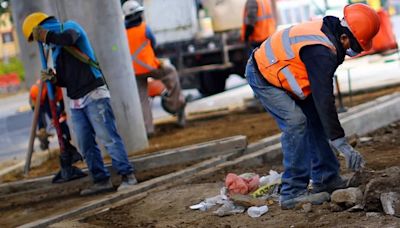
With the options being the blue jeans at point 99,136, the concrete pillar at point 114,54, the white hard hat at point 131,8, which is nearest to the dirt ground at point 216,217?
the blue jeans at point 99,136

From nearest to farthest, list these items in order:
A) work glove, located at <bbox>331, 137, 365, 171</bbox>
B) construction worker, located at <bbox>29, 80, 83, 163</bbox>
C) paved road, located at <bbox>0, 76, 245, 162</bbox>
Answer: work glove, located at <bbox>331, 137, 365, 171</bbox>, construction worker, located at <bbox>29, 80, 83, 163</bbox>, paved road, located at <bbox>0, 76, 245, 162</bbox>

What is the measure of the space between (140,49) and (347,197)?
648cm

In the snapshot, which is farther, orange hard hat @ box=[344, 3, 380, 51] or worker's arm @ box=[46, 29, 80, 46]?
worker's arm @ box=[46, 29, 80, 46]

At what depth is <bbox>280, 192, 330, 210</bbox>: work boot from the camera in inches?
240

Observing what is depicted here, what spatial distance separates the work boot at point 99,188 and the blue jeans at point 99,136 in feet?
0.14

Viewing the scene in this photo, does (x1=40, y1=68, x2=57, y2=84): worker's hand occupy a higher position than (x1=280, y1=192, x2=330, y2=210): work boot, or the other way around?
(x1=40, y1=68, x2=57, y2=84): worker's hand

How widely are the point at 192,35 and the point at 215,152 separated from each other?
10.8 m

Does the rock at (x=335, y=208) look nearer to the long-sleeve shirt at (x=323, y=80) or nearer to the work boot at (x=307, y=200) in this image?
the work boot at (x=307, y=200)

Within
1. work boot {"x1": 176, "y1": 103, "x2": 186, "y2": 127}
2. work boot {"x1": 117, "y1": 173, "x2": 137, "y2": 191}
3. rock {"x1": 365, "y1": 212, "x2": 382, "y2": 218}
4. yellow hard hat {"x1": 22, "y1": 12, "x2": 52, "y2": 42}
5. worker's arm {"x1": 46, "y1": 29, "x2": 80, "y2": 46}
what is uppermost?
yellow hard hat {"x1": 22, "y1": 12, "x2": 52, "y2": 42}

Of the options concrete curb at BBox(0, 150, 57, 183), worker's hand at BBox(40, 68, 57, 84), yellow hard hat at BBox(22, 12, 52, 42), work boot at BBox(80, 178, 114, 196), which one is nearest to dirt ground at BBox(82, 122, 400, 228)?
work boot at BBox(80, 178, 114, 196)

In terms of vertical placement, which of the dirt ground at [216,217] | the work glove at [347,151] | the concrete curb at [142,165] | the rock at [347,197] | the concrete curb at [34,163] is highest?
the work glove at [347,151]

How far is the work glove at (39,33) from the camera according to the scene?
8.12 m

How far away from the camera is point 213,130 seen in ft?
38.2

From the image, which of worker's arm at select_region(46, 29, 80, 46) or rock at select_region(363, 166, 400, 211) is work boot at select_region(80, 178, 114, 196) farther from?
rock at select_region(363, 166, 400, 211)
